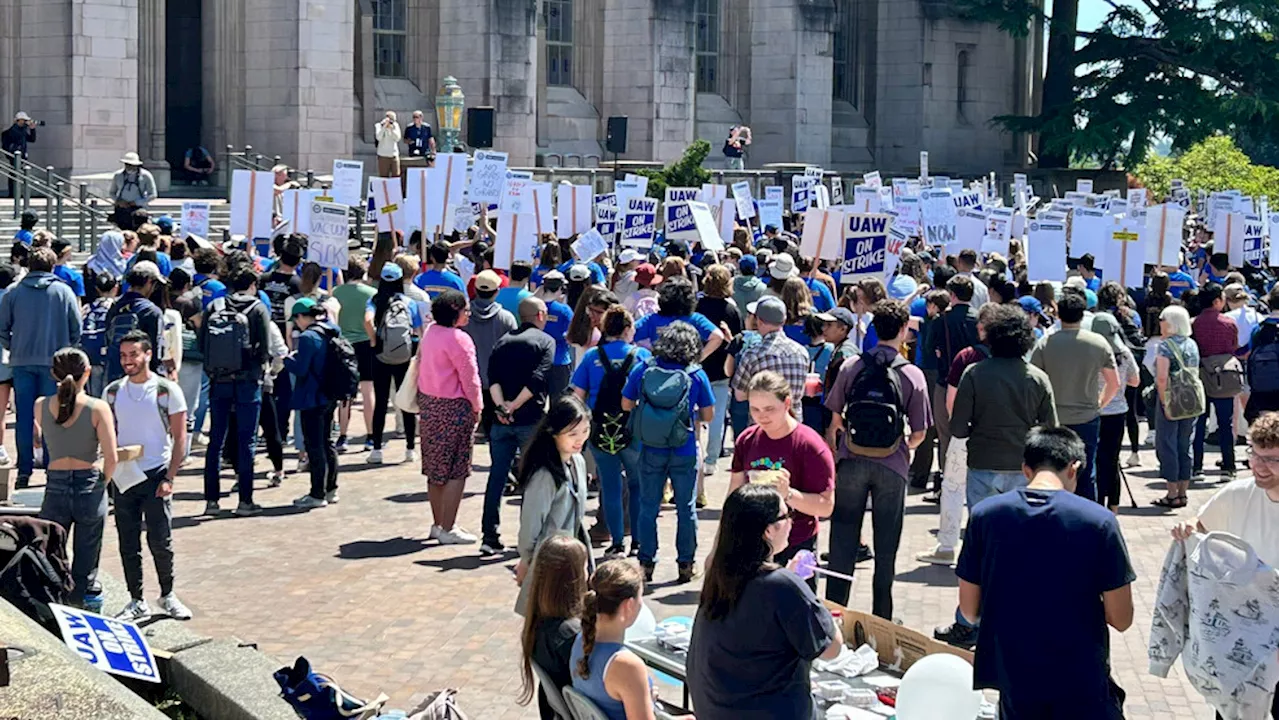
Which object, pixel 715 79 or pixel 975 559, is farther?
pixel 715 79

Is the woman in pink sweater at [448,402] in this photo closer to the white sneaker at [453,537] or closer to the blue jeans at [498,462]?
the white sneaker at [453,537]

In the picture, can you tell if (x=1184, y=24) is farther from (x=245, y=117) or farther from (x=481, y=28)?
(x=245, y=117)

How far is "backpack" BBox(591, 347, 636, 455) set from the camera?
1164 centimetres

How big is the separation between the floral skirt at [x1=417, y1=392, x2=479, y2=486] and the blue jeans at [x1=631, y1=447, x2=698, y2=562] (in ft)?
5.03

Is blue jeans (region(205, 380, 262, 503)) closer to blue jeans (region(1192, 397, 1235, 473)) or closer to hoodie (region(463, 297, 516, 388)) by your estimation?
hoodie (region(463, 297, 516, 388))

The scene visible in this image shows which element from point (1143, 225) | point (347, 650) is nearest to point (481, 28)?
point (1143, 225)

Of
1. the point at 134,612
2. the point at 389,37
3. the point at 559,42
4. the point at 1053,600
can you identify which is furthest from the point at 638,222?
the point at 559,42

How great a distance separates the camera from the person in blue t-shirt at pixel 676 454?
11297 millimetres

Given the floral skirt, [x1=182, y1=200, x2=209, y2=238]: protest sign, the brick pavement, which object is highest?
[x1=182, y1=200, x2=209, y2=238]: protest sign

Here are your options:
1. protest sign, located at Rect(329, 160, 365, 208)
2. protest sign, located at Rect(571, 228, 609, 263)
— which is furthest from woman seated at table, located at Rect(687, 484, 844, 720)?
protest sign, located at Rect(329, 160, 365, 208)

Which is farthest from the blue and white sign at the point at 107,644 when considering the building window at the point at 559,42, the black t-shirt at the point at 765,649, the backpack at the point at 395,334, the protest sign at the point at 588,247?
the building window at the point at 559,42

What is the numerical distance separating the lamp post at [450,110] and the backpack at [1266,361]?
832 inches

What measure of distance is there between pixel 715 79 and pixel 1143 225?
27.3 meters

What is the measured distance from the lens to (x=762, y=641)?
6258 millimetres
